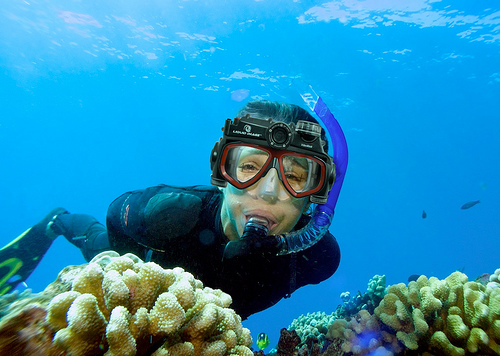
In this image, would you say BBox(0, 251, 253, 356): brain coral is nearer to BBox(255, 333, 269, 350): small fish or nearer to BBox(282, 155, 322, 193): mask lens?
BBox(282, 155, 322, 193): mask lens

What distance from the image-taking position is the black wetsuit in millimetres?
3424

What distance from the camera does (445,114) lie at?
150ft

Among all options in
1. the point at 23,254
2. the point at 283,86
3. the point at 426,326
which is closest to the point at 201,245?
the point at 426,326

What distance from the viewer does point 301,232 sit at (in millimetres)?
3188

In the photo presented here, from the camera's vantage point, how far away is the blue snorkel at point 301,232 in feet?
9.61

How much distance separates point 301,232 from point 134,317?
2.18 meters

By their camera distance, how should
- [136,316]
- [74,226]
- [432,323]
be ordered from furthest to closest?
[74,226] < [432,323] < [136,316]

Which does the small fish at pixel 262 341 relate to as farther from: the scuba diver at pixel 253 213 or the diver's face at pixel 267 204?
the diver's face at pixel 267 204

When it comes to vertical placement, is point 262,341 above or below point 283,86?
below

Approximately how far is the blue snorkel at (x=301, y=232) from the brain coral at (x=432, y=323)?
0.99 m

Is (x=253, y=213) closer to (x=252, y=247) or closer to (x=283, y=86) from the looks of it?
(x=252, y=247)

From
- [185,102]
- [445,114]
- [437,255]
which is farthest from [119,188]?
[437,255]

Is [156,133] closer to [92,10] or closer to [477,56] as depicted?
[92,10]

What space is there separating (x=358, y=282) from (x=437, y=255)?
122ft
